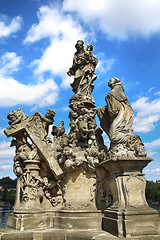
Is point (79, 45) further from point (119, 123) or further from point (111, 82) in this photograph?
point (119, 123)

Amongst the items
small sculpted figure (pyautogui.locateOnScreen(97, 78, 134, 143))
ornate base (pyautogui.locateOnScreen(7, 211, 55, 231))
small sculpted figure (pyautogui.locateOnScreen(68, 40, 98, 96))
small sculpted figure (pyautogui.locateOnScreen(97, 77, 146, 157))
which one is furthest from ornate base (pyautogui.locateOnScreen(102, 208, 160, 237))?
small sculpted figure (pyautogui.locateOnScreen(68, 40, 98, 96))

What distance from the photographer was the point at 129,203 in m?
4.96

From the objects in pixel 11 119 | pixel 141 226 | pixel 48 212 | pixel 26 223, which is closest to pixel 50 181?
pixel 48 212

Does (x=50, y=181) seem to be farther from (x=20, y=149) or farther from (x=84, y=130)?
(x=84, y=130)

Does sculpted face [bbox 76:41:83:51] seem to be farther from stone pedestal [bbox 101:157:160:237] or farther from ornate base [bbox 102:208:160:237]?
ornate base [bbox 102:208:160:237]

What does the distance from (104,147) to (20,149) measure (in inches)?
111

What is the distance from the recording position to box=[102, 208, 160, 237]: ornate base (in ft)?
15.2

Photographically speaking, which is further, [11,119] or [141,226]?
[11,119]

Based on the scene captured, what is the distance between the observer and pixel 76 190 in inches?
247

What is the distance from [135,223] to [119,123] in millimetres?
2468

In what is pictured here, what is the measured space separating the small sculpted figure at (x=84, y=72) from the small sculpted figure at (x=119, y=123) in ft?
6.24

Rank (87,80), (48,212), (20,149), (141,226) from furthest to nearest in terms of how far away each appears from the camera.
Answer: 1. (87,80)
2. (20,149)
3. (48,212)
4. (141,226)

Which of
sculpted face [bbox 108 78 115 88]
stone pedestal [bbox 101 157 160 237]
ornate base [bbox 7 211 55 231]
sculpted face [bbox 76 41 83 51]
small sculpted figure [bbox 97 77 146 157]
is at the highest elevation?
sculpted face [bbox 76 41 83 51]

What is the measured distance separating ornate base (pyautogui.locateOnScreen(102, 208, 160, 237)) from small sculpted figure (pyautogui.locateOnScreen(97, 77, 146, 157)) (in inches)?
53.6
